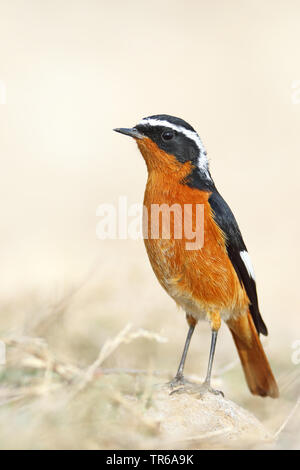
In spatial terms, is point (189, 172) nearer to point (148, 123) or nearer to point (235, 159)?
point (148, 123)

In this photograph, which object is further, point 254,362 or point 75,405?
point 254,362

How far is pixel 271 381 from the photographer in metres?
6.06

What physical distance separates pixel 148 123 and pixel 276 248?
519 cm

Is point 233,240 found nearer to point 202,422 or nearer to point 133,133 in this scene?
point 133,133

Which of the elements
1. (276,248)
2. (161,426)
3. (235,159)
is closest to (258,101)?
(235,159)

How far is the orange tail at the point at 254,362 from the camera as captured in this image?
601cm

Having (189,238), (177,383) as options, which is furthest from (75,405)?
(189,238)

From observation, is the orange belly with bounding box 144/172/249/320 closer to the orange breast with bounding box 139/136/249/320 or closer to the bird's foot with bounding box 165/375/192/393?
the orange breast with bounding box 139/136/249/320

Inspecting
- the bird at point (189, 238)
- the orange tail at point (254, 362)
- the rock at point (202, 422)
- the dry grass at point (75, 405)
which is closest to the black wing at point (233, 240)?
the bird at point (189, 238)

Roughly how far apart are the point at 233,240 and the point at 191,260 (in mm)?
484

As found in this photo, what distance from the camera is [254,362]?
6.12 m

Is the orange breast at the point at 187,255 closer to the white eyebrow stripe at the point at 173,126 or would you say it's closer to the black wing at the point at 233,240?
the black wing at the point at 233,240

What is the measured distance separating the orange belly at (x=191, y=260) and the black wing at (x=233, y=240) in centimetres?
6

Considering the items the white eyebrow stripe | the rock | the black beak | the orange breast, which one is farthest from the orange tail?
the black beak
